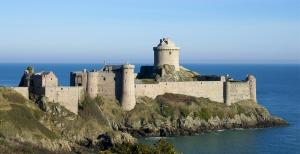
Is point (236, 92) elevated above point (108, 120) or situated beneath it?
elevated above

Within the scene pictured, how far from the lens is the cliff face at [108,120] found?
60.4m

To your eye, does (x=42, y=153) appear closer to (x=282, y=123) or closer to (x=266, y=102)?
(x=282, y=123)

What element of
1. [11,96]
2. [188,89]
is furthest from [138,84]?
[11,96]

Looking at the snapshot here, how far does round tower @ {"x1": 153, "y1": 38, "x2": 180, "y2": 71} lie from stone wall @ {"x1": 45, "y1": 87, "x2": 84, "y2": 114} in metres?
19.0

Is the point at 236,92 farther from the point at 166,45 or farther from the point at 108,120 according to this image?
the point at 108,120

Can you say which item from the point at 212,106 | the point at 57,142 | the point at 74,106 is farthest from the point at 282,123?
the point at 57,142

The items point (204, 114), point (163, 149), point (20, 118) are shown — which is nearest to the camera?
point (163, 149)

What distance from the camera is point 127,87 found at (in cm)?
7344

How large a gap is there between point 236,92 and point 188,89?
24.8 feet

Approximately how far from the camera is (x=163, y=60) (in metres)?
85.9

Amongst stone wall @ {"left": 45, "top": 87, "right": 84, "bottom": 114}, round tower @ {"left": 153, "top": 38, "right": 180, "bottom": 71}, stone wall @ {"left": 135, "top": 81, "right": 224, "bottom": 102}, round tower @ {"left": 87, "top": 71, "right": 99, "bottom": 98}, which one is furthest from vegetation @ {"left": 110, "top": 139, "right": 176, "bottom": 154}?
round tower @ {"left": 153, "top": 38, "right": 180, "bottom": 71}

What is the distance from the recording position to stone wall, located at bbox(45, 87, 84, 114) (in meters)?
66.4

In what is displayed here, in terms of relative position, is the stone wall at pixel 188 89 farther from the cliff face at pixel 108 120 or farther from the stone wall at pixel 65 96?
the stone wall at pixel 65 96

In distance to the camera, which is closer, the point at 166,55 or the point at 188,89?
the point at 188,89
